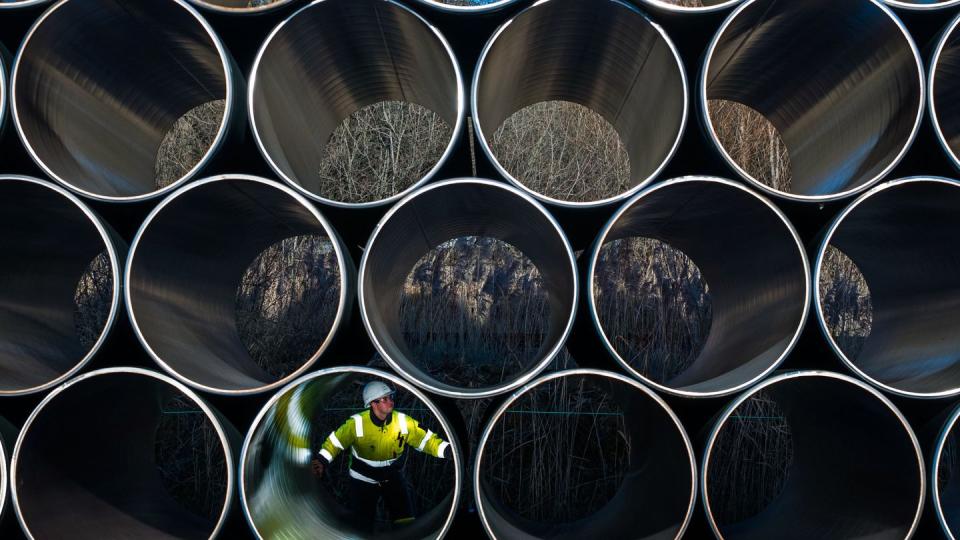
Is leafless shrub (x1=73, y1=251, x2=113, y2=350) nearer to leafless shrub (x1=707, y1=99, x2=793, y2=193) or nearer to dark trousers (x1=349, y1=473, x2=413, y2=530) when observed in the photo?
dark trousers (x1=349, y1=473, x2=413, y2=530)

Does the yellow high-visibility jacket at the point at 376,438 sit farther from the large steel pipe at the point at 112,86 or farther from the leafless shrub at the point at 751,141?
the leafless shrub at the point at 751,141

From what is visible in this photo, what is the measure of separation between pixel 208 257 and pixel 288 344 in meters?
2.42

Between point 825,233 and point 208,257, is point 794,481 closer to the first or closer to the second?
point 825,233

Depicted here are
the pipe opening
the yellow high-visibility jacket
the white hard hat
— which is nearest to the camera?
the pipe opening

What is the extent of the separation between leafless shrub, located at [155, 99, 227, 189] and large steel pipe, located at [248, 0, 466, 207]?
11.6ft

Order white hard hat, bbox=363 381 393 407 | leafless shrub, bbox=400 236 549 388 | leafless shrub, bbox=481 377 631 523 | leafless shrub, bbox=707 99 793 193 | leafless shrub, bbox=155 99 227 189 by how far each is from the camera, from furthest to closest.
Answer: leafless shrub, bbox=155 99 227 189
leafless shrub, bbox=707 99 793 193
leafless shrub, bbox=400 236 549 388
leafless shrub, bbox=481 377 631 523
white hard hat, bbox=363 381 393 407

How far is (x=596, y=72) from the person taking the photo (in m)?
3.47

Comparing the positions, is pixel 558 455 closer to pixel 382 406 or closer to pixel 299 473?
pixel 382 406

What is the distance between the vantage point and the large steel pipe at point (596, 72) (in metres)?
2.77

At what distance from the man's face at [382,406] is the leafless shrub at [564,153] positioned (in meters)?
3.10

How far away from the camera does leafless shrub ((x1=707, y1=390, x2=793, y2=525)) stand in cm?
513

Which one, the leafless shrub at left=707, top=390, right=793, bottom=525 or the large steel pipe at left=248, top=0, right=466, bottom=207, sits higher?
the large steel pipe at left=248, top=0, right=466, bottom=207

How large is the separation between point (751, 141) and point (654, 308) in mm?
2305

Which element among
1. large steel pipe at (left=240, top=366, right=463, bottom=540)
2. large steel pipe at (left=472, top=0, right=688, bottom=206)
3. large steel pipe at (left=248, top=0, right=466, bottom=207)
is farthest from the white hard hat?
large steel pipe at (left=472, top=0, right=688, bottom=206)
